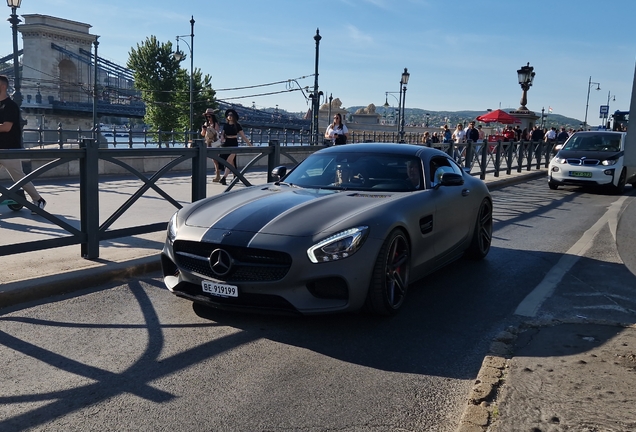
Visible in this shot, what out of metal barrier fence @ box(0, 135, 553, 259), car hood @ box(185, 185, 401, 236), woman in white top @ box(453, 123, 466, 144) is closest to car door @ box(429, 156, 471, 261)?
car hood @ box(185, 185, 401, 236)

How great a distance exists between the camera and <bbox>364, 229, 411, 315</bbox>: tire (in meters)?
4.90

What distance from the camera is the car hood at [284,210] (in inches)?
192

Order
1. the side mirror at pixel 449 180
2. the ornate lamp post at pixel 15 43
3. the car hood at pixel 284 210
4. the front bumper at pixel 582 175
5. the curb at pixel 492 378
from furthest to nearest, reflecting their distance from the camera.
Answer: the ornate lamp post at pixel 15 43 < the front bumper at pixel 582 175 < the side mirror at pixel 449 180 < the car hood at pixel 284 210 < the curb at pixel 492 378

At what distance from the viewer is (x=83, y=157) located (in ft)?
20.9

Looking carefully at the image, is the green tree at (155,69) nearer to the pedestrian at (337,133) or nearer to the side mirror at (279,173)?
the pedestrian at (337,133)

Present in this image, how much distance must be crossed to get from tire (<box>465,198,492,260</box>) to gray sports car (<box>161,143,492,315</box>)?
1.05m

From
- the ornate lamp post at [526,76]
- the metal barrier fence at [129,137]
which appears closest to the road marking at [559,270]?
the metal barrier fence at [129,137]

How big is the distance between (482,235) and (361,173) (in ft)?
6.74

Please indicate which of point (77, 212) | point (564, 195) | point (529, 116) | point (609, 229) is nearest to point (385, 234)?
point (77, 212)

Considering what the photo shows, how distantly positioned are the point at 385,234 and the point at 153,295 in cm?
222

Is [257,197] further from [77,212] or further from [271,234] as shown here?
[77,212]

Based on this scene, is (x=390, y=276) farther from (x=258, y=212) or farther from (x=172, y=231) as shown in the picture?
(x=172, y=231)

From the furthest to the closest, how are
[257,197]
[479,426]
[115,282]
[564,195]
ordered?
[564,195], [115,282], [257,197], [479,426]

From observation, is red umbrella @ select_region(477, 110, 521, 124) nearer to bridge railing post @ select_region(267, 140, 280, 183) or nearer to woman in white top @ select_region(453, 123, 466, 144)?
woman in white top @ select_region(453, 123, 466, 144)
